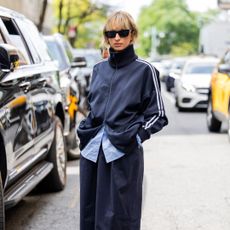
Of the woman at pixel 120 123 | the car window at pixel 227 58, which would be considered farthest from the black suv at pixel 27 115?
the car window at pixel 227 58

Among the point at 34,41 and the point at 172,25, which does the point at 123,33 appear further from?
the point at 172,25

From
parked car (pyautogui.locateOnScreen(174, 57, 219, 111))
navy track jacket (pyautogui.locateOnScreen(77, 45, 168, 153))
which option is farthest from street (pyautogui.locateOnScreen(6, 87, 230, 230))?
parked car (pyautogui.locateOnScreen(174, 57, 219, 111))

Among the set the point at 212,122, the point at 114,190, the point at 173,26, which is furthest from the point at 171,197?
the point at 173,26

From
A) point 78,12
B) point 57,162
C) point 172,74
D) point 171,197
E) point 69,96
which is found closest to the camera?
point 171,197

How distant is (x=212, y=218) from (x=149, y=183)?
165 centimetres

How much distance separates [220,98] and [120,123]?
760cm

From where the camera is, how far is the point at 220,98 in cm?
1149

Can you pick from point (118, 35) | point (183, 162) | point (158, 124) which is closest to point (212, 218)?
point (158, 124)

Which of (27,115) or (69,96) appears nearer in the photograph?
(27,115)

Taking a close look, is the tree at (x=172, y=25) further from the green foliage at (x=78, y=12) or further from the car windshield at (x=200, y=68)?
the car windshield at (x=200, y=68)

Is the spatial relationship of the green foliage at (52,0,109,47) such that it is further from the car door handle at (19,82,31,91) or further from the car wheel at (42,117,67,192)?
the car door handle at (19,82,31,91)

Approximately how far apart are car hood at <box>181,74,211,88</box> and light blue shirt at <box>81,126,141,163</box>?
44.0ft

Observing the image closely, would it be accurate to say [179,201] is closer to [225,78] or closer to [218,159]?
[218,159]

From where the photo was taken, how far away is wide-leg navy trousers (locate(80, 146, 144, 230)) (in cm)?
417
